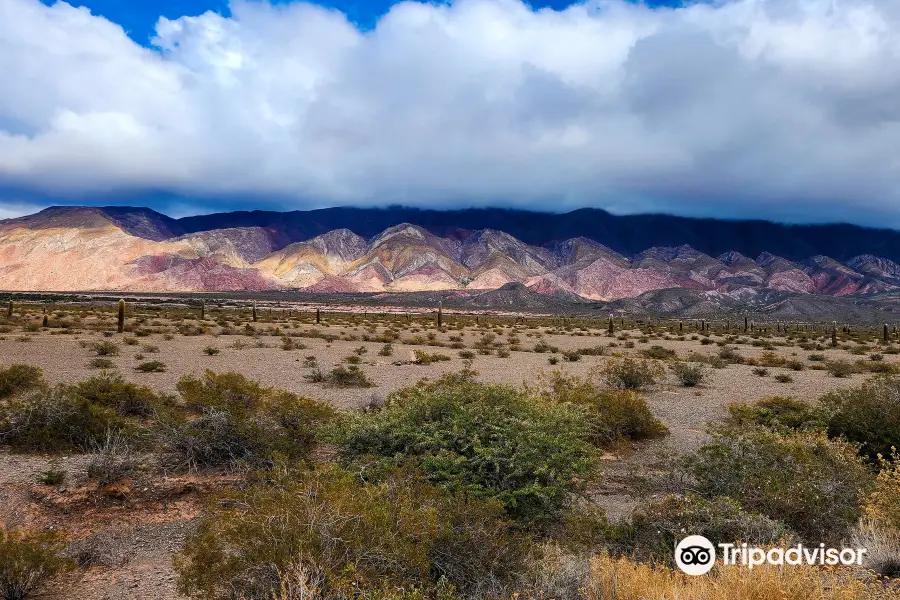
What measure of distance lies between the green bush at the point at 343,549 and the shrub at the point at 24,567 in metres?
1.57

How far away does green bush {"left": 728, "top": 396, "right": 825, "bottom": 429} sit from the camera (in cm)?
1180

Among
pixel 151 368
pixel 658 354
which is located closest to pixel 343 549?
pixel 151 368

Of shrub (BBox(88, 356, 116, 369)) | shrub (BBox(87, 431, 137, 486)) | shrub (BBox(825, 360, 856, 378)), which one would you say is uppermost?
shrub (BBox(87, 431, 137, 486))

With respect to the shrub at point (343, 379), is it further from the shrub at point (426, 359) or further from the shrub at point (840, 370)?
the shrub at point (840, 370)

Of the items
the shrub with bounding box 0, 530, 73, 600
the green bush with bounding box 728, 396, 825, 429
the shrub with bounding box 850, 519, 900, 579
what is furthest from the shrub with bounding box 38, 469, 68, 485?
the green bush with bounding box 728, 396, 825, 429

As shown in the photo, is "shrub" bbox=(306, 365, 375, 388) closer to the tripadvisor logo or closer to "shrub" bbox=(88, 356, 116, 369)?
"shrub" bbox=(88, 356, 116, 369)

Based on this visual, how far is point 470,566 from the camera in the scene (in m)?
5.08

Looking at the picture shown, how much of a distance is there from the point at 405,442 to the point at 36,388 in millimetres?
12069

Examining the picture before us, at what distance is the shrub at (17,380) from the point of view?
45.9ft

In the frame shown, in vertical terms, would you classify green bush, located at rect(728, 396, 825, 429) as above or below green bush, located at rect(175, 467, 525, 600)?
below

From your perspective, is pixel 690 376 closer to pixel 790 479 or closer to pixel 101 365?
pixel 790 479

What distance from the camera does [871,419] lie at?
10.6 m

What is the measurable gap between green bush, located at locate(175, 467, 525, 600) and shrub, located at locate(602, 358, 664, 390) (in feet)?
49.6

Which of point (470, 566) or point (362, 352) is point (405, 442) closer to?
point (470, 566)
